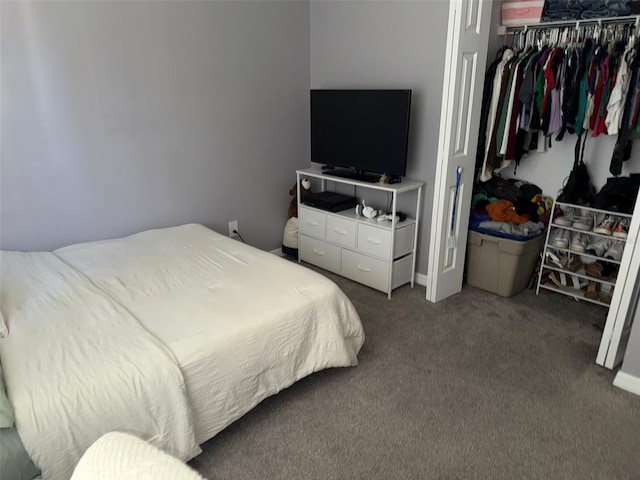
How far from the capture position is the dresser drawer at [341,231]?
10.7 feet

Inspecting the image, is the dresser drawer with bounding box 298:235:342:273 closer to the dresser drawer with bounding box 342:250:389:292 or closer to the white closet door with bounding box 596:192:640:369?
the dresser drawer with bounding box 342:250:389:292

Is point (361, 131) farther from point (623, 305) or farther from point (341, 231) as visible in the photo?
point (623, 305)

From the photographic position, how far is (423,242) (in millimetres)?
3303

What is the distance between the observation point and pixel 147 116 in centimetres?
286

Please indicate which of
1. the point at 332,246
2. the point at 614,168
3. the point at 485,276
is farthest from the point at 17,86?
the point at 614,168

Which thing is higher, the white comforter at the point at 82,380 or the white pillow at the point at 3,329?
the white pillow at the point at 3,329

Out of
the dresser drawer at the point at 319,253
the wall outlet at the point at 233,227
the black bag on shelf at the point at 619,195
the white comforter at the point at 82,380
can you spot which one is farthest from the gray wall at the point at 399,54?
the white comforter at the point at 82,380

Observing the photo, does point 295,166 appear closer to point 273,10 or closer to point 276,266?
point 273,10

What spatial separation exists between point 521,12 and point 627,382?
8.20 ft

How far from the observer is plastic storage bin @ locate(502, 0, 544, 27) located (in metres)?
3.03

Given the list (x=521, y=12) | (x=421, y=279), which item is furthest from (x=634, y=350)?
(x=521, y=12)

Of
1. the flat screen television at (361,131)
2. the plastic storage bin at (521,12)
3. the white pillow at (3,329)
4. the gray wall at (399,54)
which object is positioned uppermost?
the plastic storage bin at (521,12)

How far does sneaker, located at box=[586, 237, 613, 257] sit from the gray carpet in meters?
0.52

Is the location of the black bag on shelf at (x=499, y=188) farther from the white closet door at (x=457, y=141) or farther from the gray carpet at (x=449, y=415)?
the gray carpet at (x=449, y=415)
